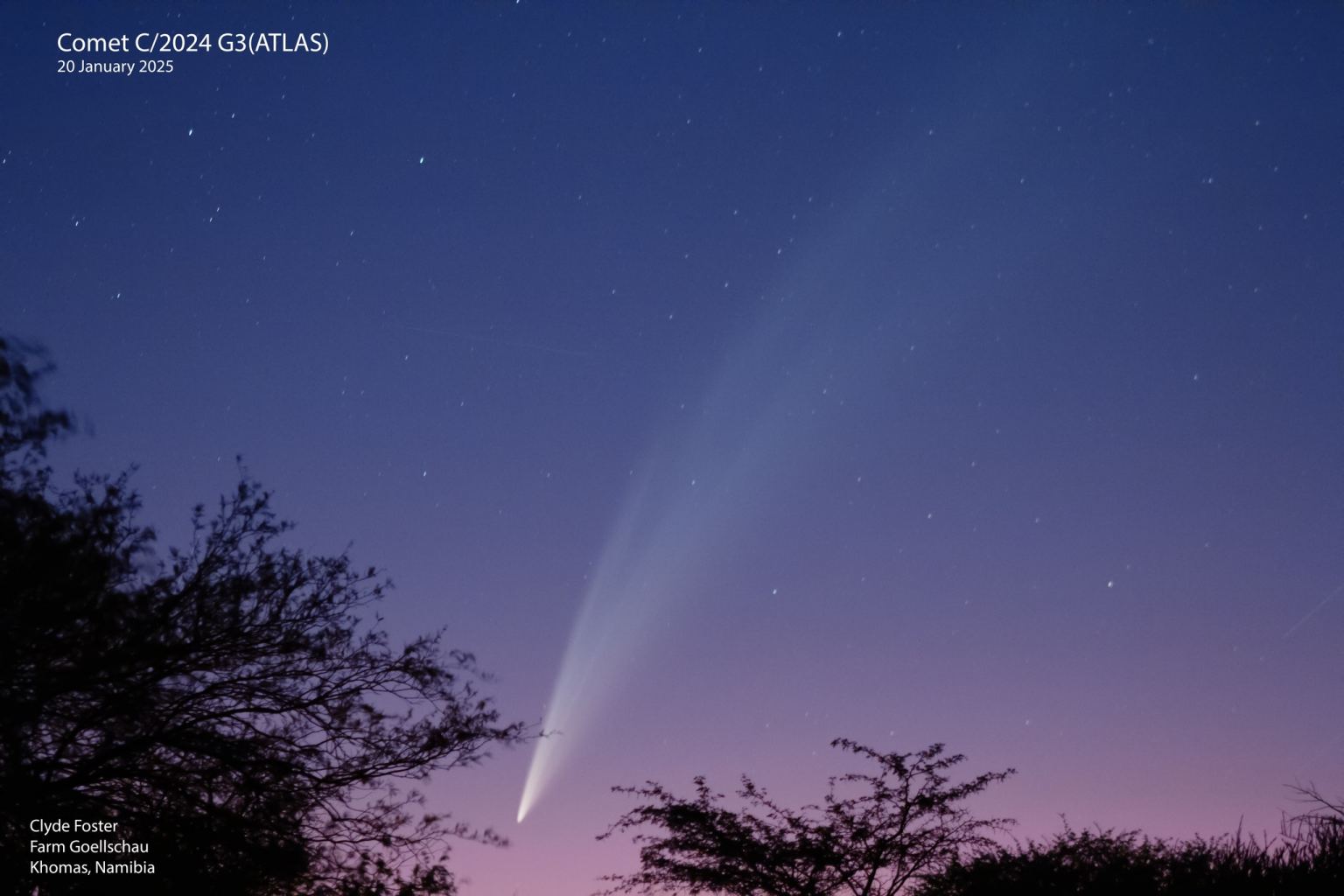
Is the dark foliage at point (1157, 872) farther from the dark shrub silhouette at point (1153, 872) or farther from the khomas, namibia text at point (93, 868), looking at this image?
the khomas, namibia text at point (93, 868)

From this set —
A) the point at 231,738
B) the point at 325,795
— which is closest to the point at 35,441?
the point at 231,738

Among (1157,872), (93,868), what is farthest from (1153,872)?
(93,868)

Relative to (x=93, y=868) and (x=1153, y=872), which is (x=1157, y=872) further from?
(x=93, y=868)

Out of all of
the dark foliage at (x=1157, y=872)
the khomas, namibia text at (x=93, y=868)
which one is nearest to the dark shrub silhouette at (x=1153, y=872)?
the dark foliage at (x=1157, y=872)

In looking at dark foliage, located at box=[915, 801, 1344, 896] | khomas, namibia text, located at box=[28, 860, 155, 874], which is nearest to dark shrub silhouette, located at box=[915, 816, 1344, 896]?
dark foliage, located at box=[915, 801, 1344, 896]

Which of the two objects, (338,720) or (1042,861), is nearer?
(338,720)

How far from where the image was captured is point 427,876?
37.4ft

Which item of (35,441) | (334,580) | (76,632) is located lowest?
(76,632)

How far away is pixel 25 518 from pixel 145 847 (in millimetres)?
3362

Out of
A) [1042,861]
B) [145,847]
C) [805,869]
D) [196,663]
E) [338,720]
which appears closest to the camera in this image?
[145,847]

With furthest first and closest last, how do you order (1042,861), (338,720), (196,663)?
1. (1042,861)
2. (338,720)
3. (196,663)

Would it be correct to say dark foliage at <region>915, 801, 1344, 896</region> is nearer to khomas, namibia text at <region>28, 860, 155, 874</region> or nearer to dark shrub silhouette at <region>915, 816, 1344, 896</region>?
dark shrub silhouette at <region>915, 816, 1344, 896</region>

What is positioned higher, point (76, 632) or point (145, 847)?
point (76, 632)

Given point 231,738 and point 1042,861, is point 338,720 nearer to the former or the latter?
point 231,738
